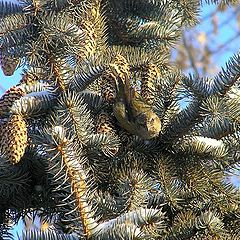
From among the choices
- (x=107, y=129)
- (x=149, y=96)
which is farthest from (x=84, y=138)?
(x=149, y=96)

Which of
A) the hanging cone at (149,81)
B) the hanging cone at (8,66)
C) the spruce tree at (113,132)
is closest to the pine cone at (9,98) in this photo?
the spruce tree at (113,132)

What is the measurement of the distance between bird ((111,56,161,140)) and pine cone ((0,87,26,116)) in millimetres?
189

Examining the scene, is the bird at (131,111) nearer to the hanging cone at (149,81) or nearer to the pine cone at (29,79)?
the hanging cone at (149,81)

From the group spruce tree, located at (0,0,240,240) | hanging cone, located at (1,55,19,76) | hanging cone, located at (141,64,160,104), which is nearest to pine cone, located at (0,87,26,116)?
spruce tree, located at (0,0,240,240)

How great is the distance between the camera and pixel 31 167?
108 centimetres

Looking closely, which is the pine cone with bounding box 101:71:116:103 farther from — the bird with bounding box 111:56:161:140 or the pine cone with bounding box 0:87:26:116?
the pine cone with bounding box 0:87:26:116

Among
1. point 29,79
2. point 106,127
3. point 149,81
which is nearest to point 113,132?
point 106,127

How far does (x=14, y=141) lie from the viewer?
1007 millimetres

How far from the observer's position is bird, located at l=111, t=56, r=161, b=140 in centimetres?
102

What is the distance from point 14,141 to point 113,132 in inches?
6.8

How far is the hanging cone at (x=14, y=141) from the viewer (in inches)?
39.6

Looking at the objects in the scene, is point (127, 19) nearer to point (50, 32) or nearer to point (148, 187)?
point (50, 32)

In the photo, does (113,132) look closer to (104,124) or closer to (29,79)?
(104,124)

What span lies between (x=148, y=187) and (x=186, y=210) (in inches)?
4.2
